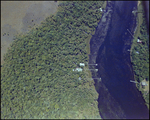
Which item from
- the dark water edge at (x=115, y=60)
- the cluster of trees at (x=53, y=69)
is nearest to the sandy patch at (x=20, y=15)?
the cluster of trees at (x=53, y=69)

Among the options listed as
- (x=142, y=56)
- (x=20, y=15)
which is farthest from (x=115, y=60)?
(x=20, y=15)

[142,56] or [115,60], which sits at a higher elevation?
[142,56]

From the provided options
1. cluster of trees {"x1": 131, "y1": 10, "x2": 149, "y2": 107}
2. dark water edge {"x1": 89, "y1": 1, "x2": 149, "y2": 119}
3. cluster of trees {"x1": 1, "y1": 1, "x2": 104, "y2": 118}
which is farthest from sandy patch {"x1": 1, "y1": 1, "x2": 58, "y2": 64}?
cluster of trees {"x1": 131, "y1": 10, "x2": 149, "y2": 107}

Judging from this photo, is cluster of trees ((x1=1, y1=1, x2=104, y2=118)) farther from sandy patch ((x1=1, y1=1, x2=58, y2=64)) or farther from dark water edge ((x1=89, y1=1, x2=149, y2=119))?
dark water edge ((x1=89, y1=1, x2=149, y2=119))

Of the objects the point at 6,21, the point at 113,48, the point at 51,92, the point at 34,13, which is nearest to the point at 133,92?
the point at 113,48

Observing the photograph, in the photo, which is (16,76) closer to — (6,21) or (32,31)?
(32,31)

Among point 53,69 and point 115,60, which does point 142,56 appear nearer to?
point 115,60

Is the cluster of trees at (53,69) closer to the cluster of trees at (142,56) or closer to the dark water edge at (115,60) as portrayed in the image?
the dark water edge at (115,60)
